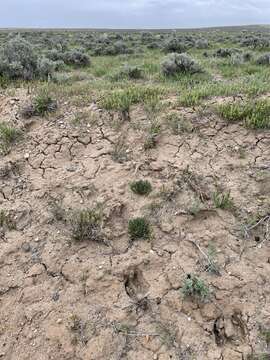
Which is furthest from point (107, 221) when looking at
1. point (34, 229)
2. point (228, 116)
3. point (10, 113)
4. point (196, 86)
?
point (196, 86)

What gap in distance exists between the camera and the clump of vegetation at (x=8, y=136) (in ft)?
19.5

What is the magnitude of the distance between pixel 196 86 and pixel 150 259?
4012 millimetres

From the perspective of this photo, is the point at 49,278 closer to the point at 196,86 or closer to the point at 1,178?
the point at 1,178

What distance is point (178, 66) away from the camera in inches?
351

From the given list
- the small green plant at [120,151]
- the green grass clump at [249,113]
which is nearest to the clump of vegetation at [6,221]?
the small green plant at [120,151]

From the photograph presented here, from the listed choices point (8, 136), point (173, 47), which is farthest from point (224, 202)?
point (173, 47)

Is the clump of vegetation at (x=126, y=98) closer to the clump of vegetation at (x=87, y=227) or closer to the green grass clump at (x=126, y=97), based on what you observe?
the green grass clump at (x=126, y=97)

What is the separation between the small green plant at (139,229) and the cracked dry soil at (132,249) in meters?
0.09

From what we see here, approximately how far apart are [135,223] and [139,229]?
9 cm

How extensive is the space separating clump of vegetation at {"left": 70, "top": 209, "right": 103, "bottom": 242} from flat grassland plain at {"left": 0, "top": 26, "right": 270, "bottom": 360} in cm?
2

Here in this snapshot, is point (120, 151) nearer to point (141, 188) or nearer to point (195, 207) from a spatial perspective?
point (141, 188)

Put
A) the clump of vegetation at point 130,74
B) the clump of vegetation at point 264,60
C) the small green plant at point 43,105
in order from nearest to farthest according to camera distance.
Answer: the small green plant at point 43,105
the clump of vegetation at point 130,74
the clump of vegetation at point 264,60

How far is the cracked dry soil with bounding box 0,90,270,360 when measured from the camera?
3.71 meters

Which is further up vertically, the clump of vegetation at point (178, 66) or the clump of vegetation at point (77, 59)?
the clump of vegetation at point (178, 66)
